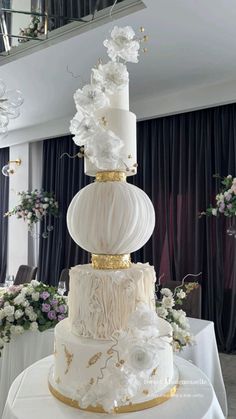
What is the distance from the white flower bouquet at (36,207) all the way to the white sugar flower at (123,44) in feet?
11.7

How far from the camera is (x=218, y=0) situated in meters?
2.01

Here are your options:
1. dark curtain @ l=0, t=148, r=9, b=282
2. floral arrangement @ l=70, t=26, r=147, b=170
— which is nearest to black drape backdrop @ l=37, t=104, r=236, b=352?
floral arrangement @ l=70, t=26, r=147, b=170

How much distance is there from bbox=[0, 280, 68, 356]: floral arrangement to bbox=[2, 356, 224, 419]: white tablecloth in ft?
2.64

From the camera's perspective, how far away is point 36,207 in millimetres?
4703

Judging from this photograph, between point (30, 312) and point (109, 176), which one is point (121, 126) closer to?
point (109, 176)

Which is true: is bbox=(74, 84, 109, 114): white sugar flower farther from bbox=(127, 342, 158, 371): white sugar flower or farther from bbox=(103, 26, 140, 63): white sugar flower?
bbox=(127, 342, 158, 371): white sugar flower

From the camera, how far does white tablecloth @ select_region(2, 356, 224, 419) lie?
1.05 m

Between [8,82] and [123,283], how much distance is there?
2.93 meters

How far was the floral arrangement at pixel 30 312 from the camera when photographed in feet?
6.81

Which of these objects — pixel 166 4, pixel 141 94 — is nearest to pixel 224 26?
pixel 166 4

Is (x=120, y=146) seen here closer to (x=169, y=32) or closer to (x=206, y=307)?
(x=169, y=32)

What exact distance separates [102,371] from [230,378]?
7.72 feet

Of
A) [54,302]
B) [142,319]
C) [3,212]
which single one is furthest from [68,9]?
[3,212]

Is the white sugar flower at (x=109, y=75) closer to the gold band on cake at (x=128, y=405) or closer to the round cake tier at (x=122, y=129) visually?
the round cake tier at (x=122, y=129)
